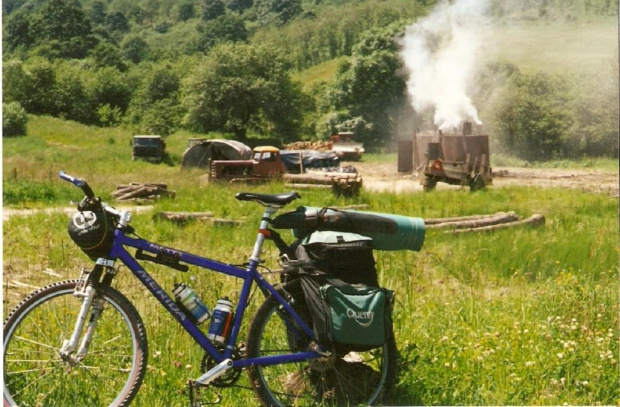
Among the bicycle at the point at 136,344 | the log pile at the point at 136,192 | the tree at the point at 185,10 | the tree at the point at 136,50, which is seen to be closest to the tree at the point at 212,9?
the tree at the point at 185,10

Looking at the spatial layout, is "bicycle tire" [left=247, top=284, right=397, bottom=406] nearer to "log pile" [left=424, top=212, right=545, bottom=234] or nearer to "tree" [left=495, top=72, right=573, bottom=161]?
"log pile" [left=424, top=212, right=545, bottom=234]

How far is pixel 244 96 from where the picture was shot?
7.46m

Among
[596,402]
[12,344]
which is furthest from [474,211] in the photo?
[12,344]

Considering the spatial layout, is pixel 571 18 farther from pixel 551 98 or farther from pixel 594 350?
pixel 594 350

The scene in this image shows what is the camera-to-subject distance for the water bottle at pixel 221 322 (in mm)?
3176

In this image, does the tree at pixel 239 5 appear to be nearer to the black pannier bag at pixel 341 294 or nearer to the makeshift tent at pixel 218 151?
the makeshift tent at pixel 218 151

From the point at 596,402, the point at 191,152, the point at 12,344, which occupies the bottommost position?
the point at 596,402

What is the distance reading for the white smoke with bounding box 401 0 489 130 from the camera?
9.89 meters

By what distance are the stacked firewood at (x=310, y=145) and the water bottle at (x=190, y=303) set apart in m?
4.99

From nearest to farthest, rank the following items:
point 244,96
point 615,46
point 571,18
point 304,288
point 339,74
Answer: point 304,288, point 244,96, point 339,74, point 571,18, point 615,46

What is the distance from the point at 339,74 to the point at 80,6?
9.02 feet

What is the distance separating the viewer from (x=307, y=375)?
3.37 meters

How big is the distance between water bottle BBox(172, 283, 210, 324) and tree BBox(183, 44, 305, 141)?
4.35 meters

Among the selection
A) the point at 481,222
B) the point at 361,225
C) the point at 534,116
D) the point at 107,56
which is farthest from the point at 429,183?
the point at 361,225
